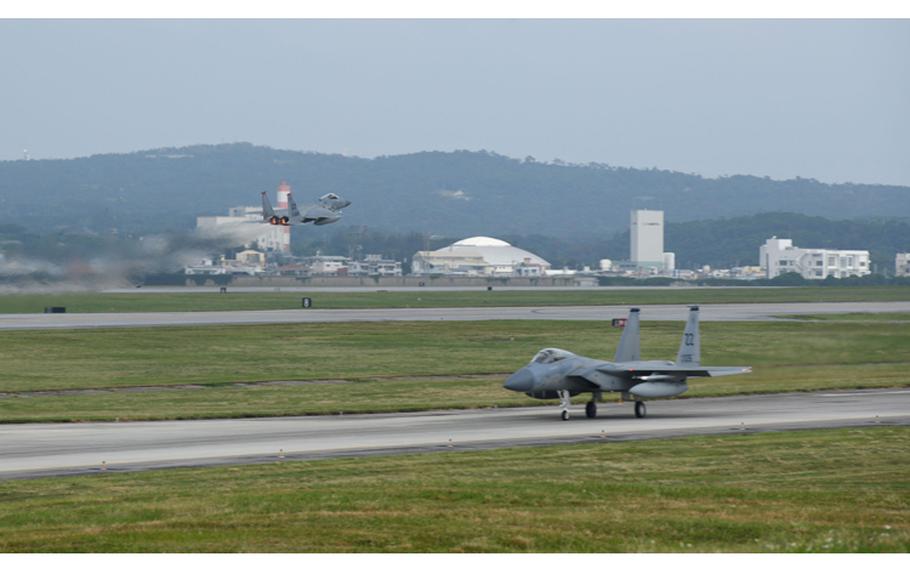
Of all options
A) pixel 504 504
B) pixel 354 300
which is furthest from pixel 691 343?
pixel 354 300

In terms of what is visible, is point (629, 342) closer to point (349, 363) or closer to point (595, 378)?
point (595, 378)

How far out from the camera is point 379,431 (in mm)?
43594

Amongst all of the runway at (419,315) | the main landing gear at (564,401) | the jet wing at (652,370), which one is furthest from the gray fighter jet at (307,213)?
the main landing gear at (564,401)

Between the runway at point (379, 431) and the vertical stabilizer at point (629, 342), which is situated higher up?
the vertical stabilizer at point (629, 342)

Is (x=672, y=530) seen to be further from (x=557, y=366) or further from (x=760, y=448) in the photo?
(x=557, y=366)

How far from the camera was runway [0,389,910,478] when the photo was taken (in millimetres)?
36812

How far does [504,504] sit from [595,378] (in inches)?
885

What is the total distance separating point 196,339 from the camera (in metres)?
88.2

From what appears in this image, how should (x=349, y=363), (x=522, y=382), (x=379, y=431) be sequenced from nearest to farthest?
(x=379, y=431), (x=522, y=382), (x=349, y=363)

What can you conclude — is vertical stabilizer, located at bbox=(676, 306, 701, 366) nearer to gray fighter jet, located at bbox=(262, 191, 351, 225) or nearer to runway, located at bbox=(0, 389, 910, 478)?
runway, located at bbox=(0, 389, 910, 478)

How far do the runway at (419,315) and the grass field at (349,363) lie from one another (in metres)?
7.16

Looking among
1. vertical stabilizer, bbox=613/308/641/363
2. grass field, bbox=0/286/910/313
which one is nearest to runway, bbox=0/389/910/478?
vertical stabilizer, bbox=613/308/641/363

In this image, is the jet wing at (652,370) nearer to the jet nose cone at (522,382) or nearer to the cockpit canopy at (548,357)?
the cockpit canopy at (548,357)

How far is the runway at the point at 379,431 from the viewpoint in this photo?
3681cm
